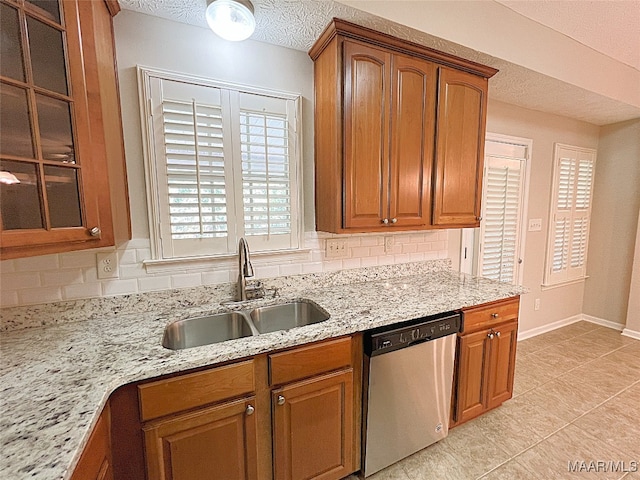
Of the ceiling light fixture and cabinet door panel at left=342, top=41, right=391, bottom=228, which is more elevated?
the ceiling light fixture

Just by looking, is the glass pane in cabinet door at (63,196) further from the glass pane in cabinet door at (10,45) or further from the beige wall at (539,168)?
the beige wall at (539,168)

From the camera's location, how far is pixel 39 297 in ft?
4.58

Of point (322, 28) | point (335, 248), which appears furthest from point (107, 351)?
point (322, 28)

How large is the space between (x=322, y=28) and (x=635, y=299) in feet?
14.4

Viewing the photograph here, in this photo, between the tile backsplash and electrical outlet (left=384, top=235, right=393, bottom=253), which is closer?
the tile backsplash

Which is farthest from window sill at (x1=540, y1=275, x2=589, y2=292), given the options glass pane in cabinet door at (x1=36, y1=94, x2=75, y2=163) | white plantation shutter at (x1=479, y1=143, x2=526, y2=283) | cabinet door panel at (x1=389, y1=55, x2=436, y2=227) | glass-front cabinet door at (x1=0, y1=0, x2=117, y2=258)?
glass pane in cabinet door at (x1=36, y1=94, x2=75, y2=163)

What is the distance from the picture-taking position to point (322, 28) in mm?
1614

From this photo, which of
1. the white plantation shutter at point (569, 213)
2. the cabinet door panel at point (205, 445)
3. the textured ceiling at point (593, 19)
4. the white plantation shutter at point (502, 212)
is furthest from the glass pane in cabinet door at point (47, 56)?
→ the white plantation shutter at point (569, 213)

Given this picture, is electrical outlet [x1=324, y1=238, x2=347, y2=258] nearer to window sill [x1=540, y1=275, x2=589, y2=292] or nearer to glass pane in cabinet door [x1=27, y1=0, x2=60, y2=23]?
glass pane in cabinet door [x1=27, y1=0, x2=60, y2=23]

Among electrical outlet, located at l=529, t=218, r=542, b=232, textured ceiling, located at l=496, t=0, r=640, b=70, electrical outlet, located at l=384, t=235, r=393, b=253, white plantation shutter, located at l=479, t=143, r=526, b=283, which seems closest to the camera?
textured ceiling, located at l=496, t=0, r=640, b=70

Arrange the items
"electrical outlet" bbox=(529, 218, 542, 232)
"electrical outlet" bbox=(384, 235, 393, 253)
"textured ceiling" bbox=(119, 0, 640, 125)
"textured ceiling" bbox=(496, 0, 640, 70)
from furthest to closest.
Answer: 1. "electrical outlet" bbox=(529, 218, 542, 232)
2. "electrical outlet" bbox=(384, 235, 393, 253)
3. "textured ceiling" bbox=(496, 0, 640, 70)
4. "textured ceiling" bbox=(119, 0, 640, 125)

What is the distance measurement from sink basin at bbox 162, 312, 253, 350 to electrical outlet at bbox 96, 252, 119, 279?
0.45 metres

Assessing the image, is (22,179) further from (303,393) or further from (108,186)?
(303,393)

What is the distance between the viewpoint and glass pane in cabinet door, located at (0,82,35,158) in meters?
0.93
